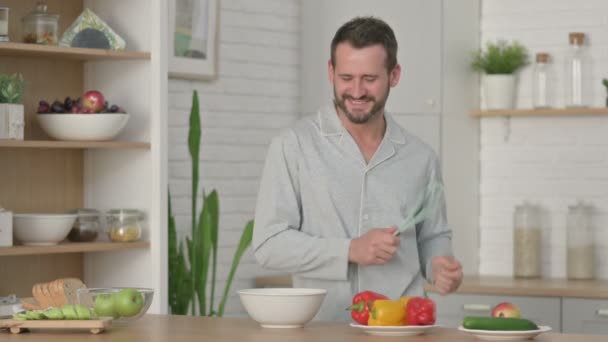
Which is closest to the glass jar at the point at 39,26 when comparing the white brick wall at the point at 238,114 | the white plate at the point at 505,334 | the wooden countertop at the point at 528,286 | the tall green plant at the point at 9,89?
the tall green plant at the point at 9,89

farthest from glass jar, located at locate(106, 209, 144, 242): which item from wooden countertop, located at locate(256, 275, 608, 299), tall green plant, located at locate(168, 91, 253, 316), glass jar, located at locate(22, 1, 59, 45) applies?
wooden countertop, located at locate(256, 275, 608, 299)

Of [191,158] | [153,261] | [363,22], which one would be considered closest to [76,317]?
[363,22]

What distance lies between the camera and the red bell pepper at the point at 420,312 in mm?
3090

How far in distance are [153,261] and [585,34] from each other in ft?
8.17

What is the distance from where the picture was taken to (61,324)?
3141 mm

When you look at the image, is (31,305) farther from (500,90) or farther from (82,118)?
(500,90)

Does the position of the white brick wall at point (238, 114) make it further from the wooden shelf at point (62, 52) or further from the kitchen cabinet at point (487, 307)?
the kitchen cabinet at point (487, 307)

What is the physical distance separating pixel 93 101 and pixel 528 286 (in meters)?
2.10

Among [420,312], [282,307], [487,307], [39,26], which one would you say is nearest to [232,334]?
[282,307]

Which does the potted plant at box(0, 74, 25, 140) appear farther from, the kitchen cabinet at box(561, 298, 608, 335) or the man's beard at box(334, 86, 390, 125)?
the kitchen cabinet at box(561, 298, 608, 335)

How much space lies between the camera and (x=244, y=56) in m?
6.12

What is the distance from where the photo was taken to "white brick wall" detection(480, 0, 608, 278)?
6.07 meters

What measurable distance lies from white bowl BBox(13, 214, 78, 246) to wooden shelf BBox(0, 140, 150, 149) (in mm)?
282

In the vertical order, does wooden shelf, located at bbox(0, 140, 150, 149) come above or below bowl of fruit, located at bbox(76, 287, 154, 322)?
above
